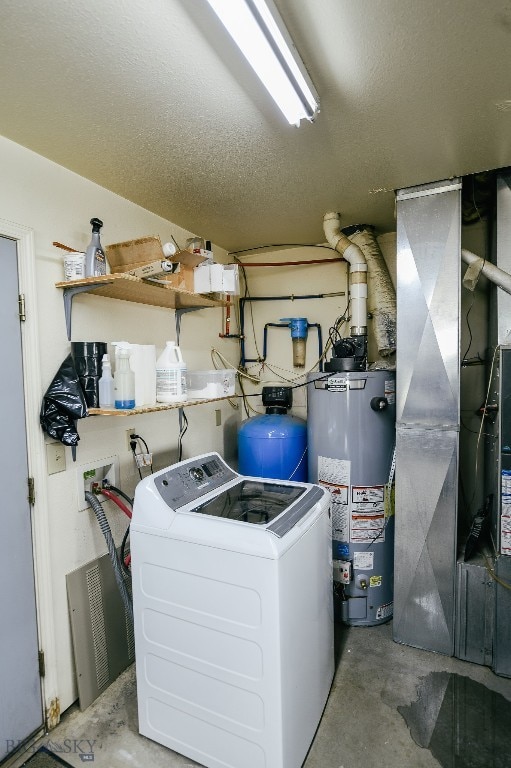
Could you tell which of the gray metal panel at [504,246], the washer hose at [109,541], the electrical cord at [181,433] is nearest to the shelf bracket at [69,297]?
the washer hose at [109,541]

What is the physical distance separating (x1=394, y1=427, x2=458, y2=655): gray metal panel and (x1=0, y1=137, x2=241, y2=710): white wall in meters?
1.48

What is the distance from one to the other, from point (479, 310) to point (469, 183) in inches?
33.2

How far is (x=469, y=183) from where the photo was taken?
2.24 metres

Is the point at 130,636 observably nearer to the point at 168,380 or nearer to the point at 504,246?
the point at 168,380

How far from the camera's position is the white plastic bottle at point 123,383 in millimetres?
1695

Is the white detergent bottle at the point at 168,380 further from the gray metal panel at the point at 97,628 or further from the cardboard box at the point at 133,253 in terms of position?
the gray metal panel at the point at 97,628

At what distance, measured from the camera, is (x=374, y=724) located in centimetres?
172

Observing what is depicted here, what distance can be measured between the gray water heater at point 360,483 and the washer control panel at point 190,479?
68 cm

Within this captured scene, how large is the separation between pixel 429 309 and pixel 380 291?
0.60 meters

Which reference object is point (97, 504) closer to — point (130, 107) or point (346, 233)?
point (130, 107)

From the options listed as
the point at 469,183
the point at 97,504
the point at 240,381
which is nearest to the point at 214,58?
the point at 469,183

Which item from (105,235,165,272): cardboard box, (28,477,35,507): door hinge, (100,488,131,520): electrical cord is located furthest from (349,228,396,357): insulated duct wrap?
(28,477,35,507): door hinge

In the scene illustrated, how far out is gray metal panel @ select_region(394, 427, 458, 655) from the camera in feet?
6.86

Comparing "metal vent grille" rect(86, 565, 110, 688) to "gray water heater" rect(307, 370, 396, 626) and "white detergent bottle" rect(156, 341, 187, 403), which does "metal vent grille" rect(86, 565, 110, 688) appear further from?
"gray water heater" rect(307, 370, 396, 626)
